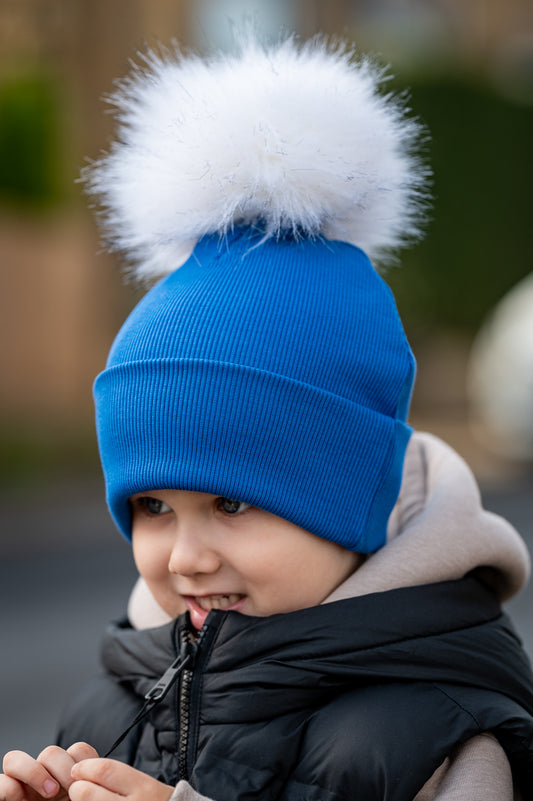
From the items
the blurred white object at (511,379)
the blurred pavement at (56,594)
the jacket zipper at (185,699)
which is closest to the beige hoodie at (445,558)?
the jacket zipper at (185,699)

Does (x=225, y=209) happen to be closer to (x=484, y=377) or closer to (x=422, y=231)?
(x=422, y=231)

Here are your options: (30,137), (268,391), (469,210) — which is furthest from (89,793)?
(469,210)

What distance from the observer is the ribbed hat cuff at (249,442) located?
1711 millimetres

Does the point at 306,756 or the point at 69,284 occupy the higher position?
the point at 69,284

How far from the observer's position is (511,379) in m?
11.5

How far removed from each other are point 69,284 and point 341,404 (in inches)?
494

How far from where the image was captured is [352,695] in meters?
1.69

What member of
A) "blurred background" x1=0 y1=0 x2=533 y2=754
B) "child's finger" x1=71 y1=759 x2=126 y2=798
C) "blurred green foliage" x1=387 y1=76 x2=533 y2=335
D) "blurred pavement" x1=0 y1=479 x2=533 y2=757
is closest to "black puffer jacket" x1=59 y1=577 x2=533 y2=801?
"child's finger" x1=71 y1=759 x2=126 y2=798

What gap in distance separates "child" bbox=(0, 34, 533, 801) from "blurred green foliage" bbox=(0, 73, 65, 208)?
8.92 meters

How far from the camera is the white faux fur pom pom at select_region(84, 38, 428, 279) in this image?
189 centimetres

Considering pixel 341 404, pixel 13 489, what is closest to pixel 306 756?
pixel 341 404

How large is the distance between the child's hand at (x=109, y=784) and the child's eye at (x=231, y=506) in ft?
1.38

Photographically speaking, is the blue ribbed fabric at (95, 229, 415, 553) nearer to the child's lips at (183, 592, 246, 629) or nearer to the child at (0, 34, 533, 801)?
the child at (0, 34, 533, 801)

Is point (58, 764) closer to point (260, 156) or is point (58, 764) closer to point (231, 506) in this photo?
point (231, 506)
